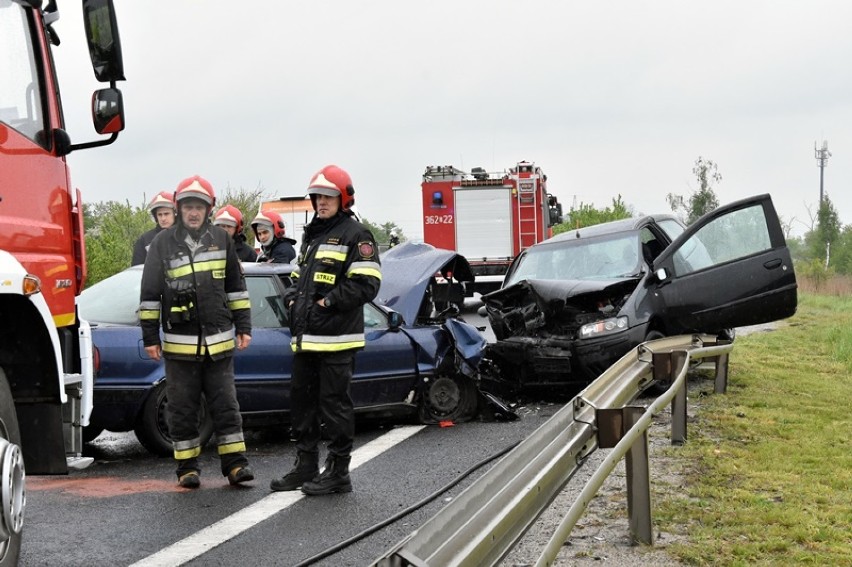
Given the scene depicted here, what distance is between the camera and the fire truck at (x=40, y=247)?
4512mm

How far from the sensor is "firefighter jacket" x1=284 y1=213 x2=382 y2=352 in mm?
6930

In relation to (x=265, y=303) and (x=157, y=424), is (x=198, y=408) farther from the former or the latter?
(x=265, y=303)

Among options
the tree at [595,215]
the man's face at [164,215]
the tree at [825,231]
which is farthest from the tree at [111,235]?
the tree at [825,231]

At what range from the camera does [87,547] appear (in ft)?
18.2

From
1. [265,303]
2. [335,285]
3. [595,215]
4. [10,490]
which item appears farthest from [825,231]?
[10,490]

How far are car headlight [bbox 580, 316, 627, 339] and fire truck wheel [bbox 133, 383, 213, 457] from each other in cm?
396

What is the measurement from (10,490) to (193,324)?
3165 mm

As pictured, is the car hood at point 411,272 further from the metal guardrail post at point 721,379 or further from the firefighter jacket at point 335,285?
the metal guardrail post at point 721,379

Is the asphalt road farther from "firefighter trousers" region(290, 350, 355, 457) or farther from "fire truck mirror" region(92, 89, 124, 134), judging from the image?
"fire truck mirror" region(92, 89, 124, 134)

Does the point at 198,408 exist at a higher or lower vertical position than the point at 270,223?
lower

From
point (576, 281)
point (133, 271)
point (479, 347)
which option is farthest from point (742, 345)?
point (133, 271)

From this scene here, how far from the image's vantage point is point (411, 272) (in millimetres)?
9695

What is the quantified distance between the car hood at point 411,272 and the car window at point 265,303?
Answer: 111 cm

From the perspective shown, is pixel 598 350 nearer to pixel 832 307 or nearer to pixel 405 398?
pixel 405 398
